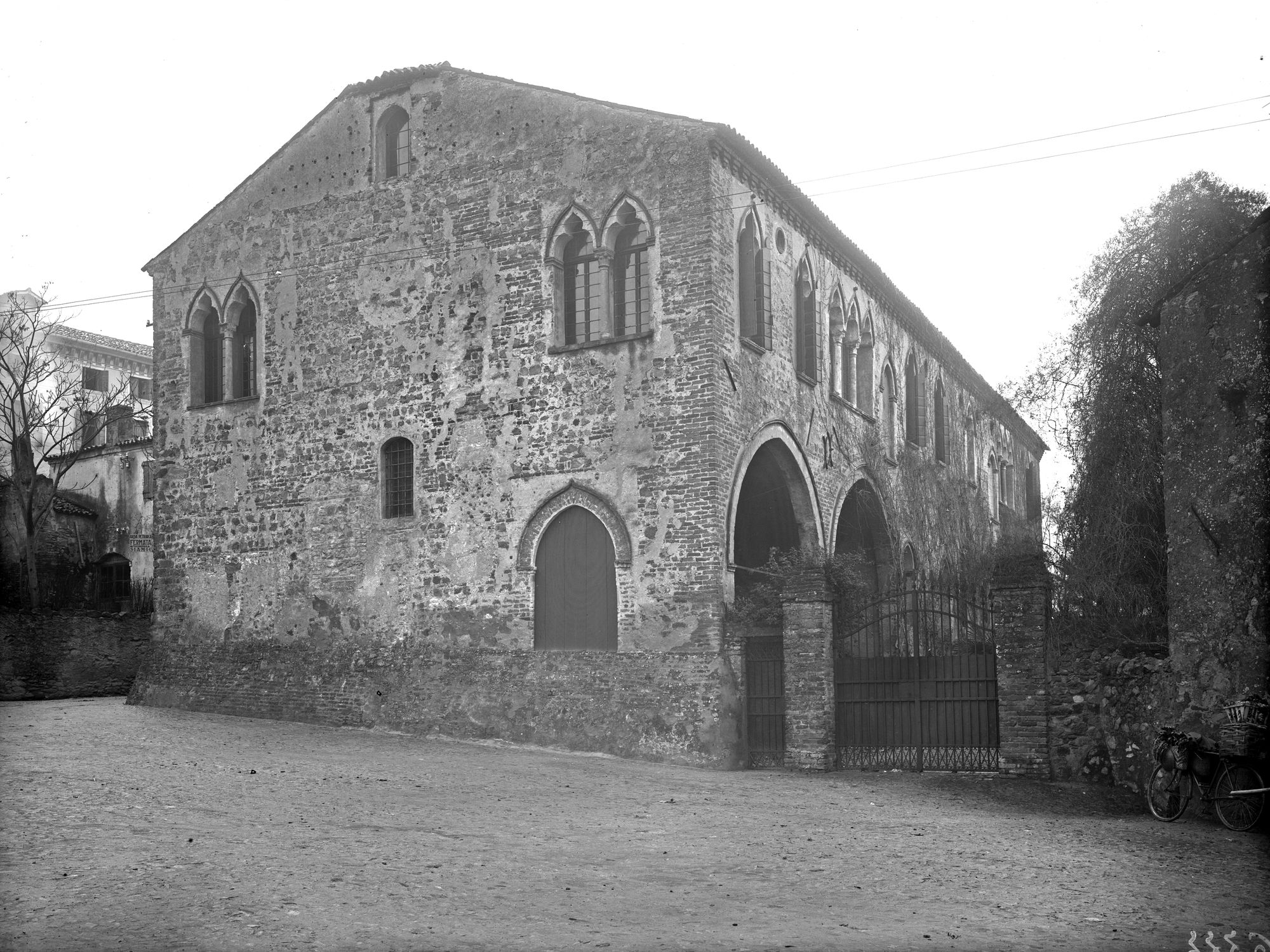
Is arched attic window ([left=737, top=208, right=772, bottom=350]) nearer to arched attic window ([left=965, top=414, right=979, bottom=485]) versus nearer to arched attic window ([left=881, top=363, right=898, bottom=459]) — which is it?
arched attic window ([left=881, top=363, right=898, bottom=459])

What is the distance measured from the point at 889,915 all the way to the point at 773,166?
1285cm

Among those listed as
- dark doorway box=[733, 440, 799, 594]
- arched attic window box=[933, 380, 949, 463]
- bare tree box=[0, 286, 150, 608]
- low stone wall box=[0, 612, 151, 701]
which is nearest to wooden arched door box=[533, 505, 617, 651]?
dark doorway box=[733, 440, 799, 594]

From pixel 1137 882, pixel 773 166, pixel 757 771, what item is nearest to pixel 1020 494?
pixel 773 166

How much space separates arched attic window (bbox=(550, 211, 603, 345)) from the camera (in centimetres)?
1764

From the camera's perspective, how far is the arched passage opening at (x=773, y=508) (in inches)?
743

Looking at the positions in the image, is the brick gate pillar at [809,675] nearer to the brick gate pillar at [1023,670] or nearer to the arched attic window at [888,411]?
the brick gate pillar at [1023,670]

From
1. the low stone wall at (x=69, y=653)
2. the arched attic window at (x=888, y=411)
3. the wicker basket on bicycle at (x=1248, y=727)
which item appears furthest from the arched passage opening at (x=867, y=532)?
the low stone wall at (x=69, y=653)

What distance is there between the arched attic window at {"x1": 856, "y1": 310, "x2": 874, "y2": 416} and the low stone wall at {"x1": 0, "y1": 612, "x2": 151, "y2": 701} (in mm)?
15379

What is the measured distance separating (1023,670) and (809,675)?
2.63 m

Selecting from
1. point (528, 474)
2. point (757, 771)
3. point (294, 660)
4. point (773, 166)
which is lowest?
point (757, 771)

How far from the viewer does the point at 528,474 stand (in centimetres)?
1750

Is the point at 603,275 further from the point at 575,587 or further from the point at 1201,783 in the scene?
the point at 1201,783

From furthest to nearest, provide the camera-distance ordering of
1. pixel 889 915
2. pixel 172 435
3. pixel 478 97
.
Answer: pixel 172 435
pixel 478 97
pixel 889 915

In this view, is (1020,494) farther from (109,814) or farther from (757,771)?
(109,814)
